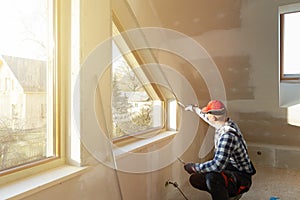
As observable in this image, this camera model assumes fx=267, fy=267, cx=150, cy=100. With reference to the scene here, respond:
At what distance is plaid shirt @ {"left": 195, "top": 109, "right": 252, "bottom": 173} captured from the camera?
6.56 feet

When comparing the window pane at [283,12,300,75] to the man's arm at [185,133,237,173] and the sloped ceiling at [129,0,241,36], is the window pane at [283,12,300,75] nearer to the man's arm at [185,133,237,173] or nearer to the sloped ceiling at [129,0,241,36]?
the sloped ceiling at [129,0,241,36]

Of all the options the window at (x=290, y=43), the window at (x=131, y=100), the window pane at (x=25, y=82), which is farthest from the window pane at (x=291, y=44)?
the window pane at (x=25, y=82)

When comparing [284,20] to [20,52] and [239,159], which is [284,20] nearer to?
[239,159]

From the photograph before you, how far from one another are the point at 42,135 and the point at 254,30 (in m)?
2.90

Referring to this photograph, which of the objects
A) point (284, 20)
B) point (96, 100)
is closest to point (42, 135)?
point (96, 100)

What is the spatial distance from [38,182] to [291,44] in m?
3.74

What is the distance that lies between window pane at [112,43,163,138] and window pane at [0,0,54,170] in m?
0.68

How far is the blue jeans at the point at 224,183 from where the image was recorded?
208 cm

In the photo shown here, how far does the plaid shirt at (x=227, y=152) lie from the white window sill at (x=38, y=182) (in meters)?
1.00

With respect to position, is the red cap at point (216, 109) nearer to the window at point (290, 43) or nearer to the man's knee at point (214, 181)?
the man's knee at point (214, 181)

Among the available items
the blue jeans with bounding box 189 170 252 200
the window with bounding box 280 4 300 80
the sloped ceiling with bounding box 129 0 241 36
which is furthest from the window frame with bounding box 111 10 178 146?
the window with bounding box 280 4 300 80

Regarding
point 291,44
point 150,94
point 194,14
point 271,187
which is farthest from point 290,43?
point 150,94

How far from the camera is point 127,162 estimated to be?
6.75ft

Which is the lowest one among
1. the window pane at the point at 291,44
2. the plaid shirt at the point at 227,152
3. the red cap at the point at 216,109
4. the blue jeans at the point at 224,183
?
the blue jeans at the point at 224,183
